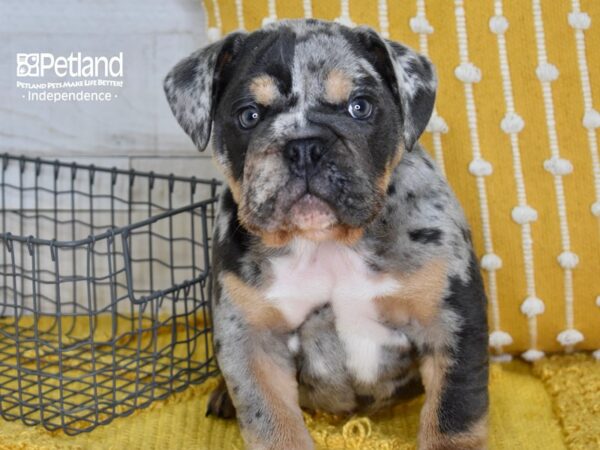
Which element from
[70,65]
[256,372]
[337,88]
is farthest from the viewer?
[70,65]

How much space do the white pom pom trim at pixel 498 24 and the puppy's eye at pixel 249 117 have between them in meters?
0.83

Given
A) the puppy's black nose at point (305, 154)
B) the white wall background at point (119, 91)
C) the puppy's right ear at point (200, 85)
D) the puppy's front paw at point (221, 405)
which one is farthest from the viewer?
the white wall background at point (119, 91)

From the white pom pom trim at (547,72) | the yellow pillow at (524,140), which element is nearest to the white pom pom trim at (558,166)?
the yellow pillow at (524,140)

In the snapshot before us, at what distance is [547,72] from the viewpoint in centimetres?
238

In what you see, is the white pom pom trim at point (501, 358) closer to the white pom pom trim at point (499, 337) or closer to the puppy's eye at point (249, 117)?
the white pom pom trim at point (499, 337)

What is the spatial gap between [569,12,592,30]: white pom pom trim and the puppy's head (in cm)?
62

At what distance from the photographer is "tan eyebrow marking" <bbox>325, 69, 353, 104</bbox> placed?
1848 mm

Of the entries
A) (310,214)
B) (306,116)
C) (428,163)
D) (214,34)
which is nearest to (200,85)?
(306,116)

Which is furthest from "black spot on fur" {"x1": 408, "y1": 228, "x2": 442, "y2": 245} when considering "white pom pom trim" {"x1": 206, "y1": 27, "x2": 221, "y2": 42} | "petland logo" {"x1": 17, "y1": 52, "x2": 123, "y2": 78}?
"petland logo" {"x1": 17, "y1": 52, "x2": 123, "y2": 78}

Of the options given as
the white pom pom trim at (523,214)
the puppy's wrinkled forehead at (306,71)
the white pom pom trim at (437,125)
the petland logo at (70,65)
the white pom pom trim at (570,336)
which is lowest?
the white pom pom trim at (570,336)

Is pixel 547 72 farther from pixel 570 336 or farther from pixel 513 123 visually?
pixel 570 336

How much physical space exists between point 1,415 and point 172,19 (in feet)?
4.60

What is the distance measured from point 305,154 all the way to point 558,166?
93cm

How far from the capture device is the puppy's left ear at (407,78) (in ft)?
6.24
